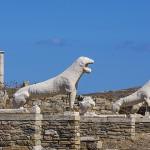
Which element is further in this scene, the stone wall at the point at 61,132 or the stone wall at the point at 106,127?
the stone wall at the point at 106,127

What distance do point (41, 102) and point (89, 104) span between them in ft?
21.8

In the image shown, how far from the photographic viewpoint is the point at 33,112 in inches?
1006

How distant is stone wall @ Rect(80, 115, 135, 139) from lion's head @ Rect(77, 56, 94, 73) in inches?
122

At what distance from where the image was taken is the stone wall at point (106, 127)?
30281 millimetres

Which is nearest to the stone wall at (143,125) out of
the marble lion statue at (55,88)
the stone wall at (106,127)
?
the stone wall at (106,127)

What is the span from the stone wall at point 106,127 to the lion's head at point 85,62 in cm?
309

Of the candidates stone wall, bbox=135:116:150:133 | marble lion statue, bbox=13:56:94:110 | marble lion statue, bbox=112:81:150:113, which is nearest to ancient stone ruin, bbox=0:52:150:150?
marble lion statue, bbox=13:56:94:110

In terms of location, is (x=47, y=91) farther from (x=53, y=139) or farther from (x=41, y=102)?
(x=41, y=102)

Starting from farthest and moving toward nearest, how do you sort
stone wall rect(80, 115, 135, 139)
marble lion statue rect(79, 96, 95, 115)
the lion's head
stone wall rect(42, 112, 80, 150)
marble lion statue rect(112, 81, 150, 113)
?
1. marble lion statue rect(112, 81, 150, 113)
2. stone wall rect(80, 115, 135, 139)
3. marble lion statue rect(79, 96, 95, 115)
4. the lion's head
5. stone wall rect(42, 112, 80, 150)

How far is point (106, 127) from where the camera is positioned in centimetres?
3048

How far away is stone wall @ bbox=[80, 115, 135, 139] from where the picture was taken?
99.3ft

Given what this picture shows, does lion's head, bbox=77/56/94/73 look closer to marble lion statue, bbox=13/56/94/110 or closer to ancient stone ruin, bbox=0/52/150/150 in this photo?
ancient stone ruin, bbox=0/52/150/150

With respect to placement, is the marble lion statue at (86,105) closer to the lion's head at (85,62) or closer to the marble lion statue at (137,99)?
the lion's head at (85,62)

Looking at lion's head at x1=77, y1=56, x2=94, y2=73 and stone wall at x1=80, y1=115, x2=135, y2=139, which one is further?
stone wall at x1=80, y1=115, x2=135, y2=139
